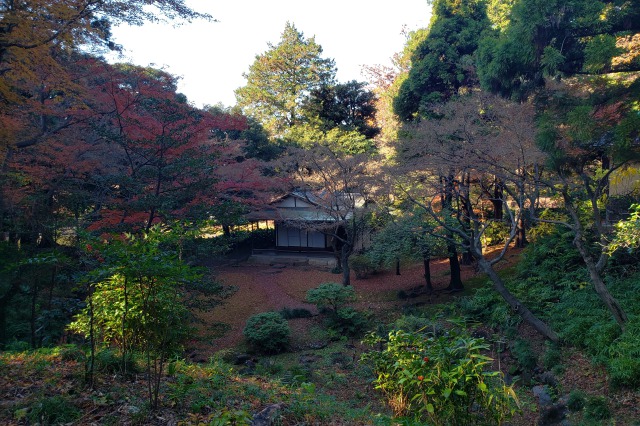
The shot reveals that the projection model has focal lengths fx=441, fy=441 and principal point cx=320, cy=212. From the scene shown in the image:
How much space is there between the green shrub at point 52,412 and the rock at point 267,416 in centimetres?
152

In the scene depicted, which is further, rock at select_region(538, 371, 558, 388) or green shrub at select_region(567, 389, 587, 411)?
rock at select_region(538, 371, 558, 388)

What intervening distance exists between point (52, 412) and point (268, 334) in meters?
8.69

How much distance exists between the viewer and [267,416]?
159 inches

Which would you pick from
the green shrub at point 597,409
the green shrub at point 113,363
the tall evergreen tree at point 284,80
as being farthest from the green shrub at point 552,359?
the tall evergreen tree at point 284,80

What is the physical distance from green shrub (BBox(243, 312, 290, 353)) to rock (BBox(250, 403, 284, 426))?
8158 millimetres

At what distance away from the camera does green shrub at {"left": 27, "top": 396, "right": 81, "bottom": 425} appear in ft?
12.1

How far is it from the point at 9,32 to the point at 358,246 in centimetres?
1926

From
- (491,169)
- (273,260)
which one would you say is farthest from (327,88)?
(491,169)

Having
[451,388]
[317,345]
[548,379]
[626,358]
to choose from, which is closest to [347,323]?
[317,345]

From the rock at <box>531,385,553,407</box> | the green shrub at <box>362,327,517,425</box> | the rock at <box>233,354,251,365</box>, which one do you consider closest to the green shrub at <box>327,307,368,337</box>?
the rock at <box>233,354,251,365</box>

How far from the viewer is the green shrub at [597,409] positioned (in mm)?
6441

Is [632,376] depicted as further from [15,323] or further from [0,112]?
[15,323]

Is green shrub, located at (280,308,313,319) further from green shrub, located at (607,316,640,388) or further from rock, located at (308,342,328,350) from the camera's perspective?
green shrub, located at (607,316,640,388)

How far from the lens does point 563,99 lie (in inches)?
341
